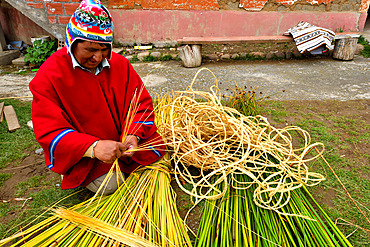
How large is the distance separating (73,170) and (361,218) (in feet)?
5.79

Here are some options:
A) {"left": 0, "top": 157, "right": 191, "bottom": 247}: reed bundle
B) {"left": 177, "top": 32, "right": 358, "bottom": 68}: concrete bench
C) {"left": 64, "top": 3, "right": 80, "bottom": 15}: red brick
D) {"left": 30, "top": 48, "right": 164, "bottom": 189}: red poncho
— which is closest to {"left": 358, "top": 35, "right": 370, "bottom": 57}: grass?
{"left": 177, "top": 32, "right": 358, "bottom": 68}: concrete bench

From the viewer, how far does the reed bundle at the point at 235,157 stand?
4.91 ft

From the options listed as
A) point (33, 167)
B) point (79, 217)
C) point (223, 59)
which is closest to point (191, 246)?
point (79, 217)

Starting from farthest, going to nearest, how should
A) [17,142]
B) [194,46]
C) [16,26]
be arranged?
[16,26] → [194,46] → [17,142]

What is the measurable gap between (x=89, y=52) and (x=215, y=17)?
4435mm

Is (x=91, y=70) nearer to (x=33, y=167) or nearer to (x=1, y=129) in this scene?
(x=33, y=167)

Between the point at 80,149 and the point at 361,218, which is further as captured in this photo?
the point at 361,218

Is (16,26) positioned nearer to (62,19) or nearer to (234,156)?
(62,19)

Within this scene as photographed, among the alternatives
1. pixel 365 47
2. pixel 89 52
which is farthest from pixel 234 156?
pixel 365 47

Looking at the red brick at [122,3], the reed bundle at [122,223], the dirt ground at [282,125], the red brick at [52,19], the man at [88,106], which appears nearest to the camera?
the reed bundle at [122,223]

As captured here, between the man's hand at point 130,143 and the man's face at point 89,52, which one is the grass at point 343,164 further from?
the man's face at point 89,52

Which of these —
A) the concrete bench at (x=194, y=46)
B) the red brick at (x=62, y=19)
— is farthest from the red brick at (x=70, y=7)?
the concrete bench at (x=194, y=46)

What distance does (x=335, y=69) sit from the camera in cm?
435

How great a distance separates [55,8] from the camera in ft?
15.7
